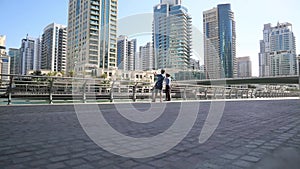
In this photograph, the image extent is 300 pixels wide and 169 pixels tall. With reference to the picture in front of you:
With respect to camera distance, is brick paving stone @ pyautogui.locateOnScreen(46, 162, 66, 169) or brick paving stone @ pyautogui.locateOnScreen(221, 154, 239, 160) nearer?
brick paving stone @ pyautogui.locateOnScreen(46, 162, 66, 169)

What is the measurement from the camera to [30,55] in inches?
6870

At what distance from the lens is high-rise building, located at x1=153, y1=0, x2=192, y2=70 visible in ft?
49.4

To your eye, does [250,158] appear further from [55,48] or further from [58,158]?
[55,48]

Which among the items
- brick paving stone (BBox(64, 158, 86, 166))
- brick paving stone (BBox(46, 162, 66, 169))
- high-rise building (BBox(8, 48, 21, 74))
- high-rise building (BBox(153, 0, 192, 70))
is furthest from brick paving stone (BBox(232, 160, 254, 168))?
high-rise building (BBox(8, 48, 21, 74))

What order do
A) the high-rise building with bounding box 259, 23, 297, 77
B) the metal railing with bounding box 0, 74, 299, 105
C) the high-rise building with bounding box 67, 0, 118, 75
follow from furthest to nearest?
1. the high-rise building with bounding box 67, 0, 118, 75
2. the high-rise building with bounding box 259, 23, 297, 77
3. the metal railing with bounding box 0, 74, 299, 105

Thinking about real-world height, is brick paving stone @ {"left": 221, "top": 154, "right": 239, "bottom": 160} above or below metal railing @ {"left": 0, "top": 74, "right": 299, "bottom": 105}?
below

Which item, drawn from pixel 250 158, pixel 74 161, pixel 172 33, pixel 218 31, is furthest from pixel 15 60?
pixel 250 158

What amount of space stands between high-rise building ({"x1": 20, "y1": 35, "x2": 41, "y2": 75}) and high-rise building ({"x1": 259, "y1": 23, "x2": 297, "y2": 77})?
499 feet

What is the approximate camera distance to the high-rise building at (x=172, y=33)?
1507cm

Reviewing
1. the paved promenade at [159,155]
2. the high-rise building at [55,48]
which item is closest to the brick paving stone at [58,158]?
the paved promenade at [159,155]

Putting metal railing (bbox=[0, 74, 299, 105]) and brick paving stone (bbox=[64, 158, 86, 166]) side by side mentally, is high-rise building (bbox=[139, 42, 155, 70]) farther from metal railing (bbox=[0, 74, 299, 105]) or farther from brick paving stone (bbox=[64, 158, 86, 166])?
brick paving stone (bbox=[64, 158, 86, 166])

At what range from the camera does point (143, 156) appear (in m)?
2.34

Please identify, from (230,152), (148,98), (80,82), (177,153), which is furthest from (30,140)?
(148,98)

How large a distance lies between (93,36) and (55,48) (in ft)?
192
